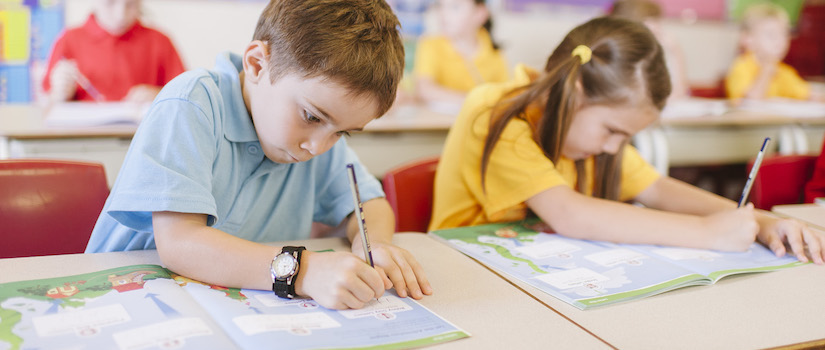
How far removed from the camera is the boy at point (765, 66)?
14.1 ft

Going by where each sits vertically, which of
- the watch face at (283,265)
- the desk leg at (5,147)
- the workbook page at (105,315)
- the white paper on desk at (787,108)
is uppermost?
the white paper on desk at (787,108)

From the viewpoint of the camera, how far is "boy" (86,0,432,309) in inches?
35.3

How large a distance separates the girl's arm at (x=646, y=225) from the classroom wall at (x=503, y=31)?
1.47m

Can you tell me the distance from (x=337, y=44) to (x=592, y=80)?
692 millimetres

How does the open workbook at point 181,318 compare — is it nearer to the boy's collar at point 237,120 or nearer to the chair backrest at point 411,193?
the boy's collar at point 237,120

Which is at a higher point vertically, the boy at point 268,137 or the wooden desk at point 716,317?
the boy at point 268,137

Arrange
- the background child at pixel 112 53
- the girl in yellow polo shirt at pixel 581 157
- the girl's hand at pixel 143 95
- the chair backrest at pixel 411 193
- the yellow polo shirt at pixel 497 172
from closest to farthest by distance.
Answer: the girl in yellow polo shirt at pixel 581 157 < the yellow polo shirt at pixel 497 172 < the chair backrest at pixel 411 193 < the girl's hand at pixel 143 95 < the background child at pixel 112 53

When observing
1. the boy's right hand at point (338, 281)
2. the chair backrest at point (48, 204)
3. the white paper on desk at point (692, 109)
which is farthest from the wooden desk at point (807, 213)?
the white paper on desk at point (692, 109)

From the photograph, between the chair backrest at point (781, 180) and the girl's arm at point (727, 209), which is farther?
the chair backrest at point (781, 180)

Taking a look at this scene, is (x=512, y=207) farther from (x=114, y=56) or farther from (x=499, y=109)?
(x=114, y=56)

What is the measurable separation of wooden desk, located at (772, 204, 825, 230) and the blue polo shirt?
3.01 feet

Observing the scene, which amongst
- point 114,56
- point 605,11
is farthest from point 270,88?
point 605,11

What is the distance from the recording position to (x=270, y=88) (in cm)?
98

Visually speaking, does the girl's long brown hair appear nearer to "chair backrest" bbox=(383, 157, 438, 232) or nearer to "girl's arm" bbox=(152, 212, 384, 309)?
"chair backrest" bbox=(383, 157, 438, 232)
